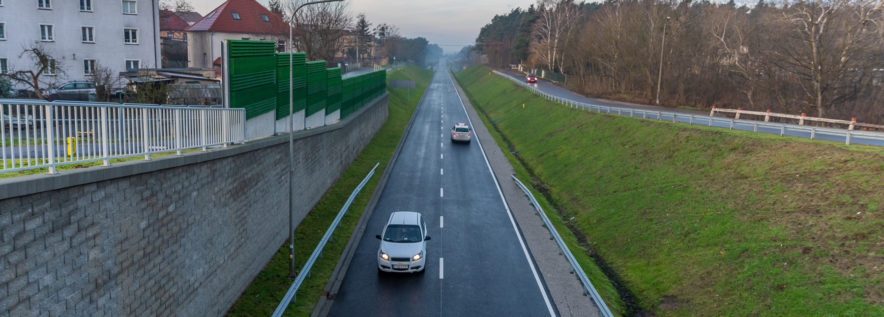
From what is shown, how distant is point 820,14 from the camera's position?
3609 cm

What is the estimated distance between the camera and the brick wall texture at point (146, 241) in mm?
7457

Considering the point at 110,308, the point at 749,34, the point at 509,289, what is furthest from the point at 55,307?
the point at 749,34

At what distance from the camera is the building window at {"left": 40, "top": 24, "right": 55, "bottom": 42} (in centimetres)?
3838

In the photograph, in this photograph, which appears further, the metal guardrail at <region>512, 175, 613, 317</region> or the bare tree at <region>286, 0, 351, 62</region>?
the bare tree at <region>286, 0, 351, 62</region>

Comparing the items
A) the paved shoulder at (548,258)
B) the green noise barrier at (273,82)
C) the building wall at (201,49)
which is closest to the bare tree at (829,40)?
the paved shoulder at (548,258)

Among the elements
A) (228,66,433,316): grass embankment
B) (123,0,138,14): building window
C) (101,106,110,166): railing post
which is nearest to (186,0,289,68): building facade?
(123,0,138,14): building window

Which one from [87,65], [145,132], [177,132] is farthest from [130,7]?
[145,132]

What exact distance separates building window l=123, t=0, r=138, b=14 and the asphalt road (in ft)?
86.8

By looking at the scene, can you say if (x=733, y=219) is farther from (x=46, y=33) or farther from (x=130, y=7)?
(x=46, y=33)

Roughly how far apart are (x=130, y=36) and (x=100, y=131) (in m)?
38.9

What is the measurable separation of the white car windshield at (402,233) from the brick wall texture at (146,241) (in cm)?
411

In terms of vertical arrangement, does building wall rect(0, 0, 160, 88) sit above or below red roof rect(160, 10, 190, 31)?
below

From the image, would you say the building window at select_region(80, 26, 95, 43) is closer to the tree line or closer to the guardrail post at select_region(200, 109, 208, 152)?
the guardrail post at select_region(200, 109, 208, 152)

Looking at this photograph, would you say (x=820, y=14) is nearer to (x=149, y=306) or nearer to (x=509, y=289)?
(x=509, y=289)
